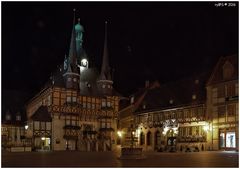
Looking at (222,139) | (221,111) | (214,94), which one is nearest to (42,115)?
(214,94)

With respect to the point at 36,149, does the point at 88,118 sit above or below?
above

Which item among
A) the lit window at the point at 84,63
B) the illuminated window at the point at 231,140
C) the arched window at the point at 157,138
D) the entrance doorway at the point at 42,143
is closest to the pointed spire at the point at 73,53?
the lit window at the point at 84,63

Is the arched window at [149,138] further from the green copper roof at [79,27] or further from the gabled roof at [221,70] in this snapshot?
the green copper roof at [79,27]

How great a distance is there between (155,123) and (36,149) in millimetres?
17559

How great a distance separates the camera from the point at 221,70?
49.4 m

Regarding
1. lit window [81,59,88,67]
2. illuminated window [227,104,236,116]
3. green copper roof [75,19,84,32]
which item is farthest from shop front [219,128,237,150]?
green copper roof [75,19,84,32]

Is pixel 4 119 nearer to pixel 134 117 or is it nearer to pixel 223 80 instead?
pixel 134 117

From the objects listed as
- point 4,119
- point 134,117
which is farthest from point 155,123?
point 4,119

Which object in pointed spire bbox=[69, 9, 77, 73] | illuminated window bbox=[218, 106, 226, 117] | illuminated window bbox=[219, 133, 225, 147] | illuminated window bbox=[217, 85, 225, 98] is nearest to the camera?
illuminated window bbox=[219, 133, 225, 147]

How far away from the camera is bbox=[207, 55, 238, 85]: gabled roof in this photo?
46.8 m

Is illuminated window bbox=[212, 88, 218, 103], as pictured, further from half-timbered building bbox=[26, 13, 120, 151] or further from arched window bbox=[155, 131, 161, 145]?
half-timbered building bbox=[26, 13, 120, 151]

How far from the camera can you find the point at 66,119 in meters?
60.2

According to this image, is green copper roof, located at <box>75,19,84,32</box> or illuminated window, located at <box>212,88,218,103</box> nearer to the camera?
illuminated window, located at <box>212,88,218,103</box>

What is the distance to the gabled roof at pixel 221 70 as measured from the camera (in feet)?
153
